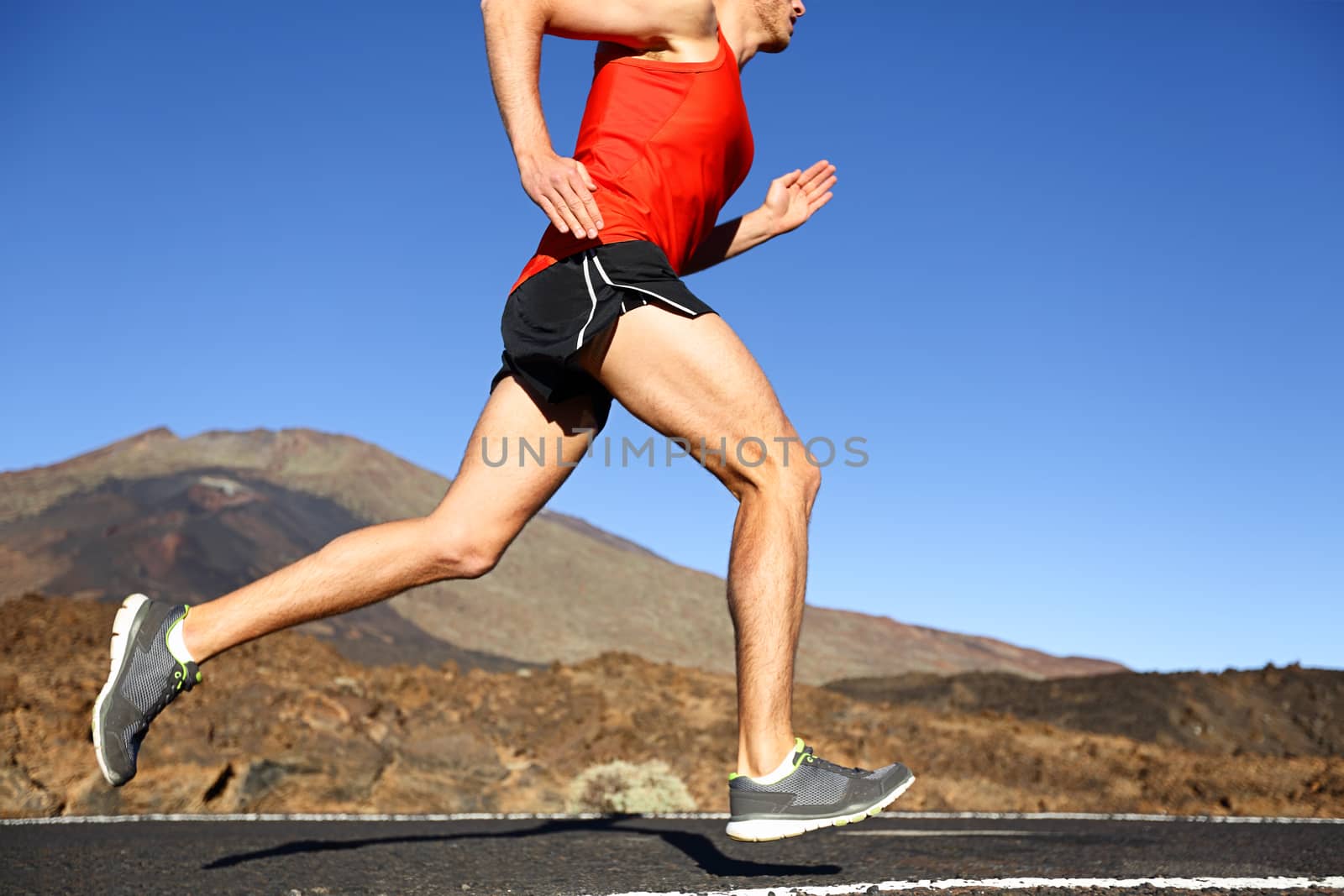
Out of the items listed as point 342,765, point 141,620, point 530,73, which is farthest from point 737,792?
point 342,765

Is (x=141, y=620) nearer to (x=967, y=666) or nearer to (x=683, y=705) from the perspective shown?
(x=683, y=705)

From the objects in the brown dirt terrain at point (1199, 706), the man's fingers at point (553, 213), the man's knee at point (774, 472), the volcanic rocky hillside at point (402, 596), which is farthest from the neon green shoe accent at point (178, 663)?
the volcanic rocky hillside at point (402, 596)

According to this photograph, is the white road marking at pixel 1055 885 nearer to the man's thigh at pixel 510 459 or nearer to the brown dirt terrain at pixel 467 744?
the man's thigh at pixel 510 459

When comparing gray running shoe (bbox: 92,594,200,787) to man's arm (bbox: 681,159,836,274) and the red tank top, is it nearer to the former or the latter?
the red tank top

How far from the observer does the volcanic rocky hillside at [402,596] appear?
36812 millimetres

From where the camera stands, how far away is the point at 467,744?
985 cm

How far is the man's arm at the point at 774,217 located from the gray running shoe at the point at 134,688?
1747mm

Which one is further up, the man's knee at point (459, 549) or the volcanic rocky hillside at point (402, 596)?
the volcanic rocky hillside at point (402, 596)

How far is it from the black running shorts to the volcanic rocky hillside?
90.1 feet

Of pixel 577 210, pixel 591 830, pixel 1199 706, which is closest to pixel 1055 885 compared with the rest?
pixel 577 210

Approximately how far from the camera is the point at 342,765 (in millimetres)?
8953

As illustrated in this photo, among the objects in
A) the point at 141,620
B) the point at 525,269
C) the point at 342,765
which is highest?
the point at 525,269

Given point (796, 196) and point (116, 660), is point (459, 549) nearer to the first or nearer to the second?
point (116, 660)

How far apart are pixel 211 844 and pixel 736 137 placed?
2966 mm
